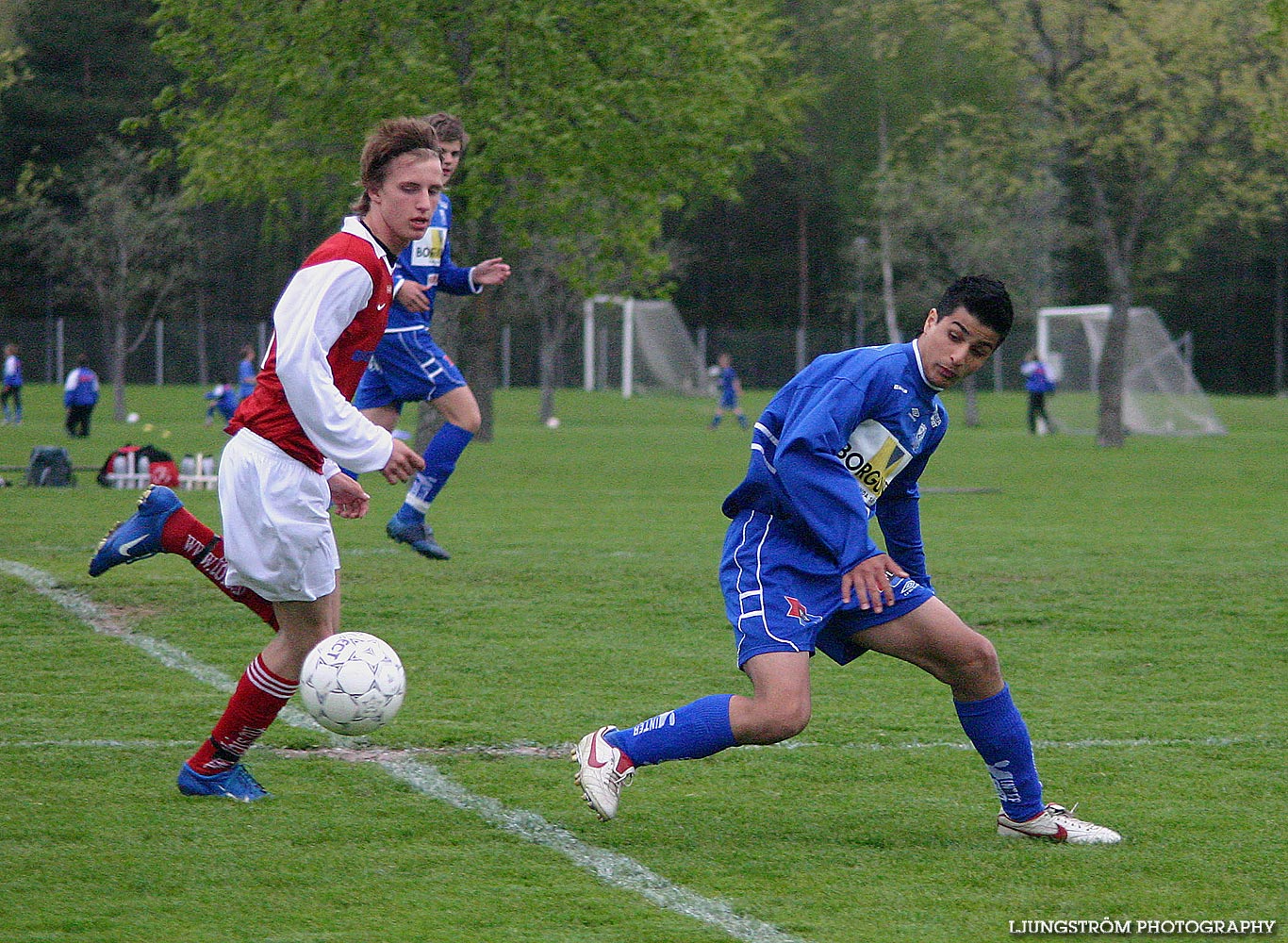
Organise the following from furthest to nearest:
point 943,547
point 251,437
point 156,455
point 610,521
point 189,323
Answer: point 189,323 < point 156,455 < point 610,521 < point 943,547 < point 251,437

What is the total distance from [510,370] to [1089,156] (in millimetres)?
35717

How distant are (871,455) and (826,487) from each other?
0.29m

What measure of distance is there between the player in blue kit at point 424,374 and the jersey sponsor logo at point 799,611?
4.75m

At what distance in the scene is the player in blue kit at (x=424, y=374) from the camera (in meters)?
9.40

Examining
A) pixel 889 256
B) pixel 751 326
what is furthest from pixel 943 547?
pixel 751 326

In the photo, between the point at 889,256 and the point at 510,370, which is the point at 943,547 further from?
the point at 510,370

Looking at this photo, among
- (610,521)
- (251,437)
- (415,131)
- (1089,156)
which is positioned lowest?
(610,521)

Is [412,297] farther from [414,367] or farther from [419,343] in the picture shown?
[414,367]

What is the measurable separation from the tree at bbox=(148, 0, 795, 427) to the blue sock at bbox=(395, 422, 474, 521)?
10.3 meters

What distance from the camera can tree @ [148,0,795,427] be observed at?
775 inches

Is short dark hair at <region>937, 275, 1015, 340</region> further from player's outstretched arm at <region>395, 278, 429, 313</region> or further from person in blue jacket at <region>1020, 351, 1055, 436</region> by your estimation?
person in blue jacket at <region>1020, 351, 1055, 436</region>

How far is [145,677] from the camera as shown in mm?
7250

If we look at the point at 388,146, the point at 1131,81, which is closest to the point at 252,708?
the point at 388,146

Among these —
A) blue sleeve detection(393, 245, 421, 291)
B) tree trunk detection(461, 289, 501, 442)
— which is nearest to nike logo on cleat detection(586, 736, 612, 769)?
blue sleeve detection(393, 245, 421, 291)
